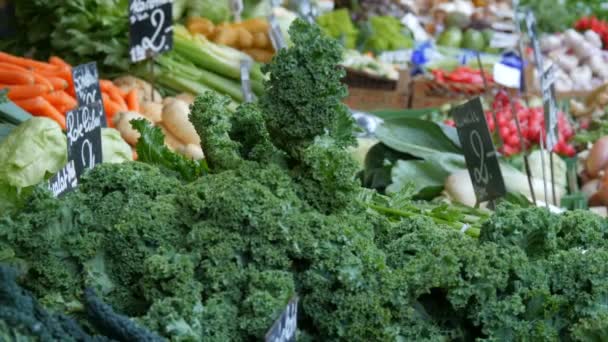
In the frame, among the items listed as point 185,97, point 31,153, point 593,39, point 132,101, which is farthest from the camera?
point 593,39

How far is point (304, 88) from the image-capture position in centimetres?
155

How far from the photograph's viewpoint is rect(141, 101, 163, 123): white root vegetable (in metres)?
3.70

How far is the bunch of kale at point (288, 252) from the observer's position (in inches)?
57.2

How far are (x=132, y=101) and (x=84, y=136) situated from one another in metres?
1.67

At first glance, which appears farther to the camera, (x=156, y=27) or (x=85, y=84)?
(x=156, y=27)

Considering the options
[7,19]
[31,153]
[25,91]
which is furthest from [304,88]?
[7,19]

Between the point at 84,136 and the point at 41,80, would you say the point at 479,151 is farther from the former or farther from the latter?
the point at 41,80

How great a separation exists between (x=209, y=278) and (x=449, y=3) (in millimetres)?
7729

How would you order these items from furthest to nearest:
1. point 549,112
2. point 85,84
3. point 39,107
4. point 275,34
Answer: point 275,34, point 39,107, point 549,112, point 85,84

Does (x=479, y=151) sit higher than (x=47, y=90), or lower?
higher

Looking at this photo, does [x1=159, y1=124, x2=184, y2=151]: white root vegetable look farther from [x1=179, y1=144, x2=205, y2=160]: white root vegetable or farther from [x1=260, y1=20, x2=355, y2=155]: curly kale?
[x1=260, y1=20, x2=355, y2=155]: curly kale

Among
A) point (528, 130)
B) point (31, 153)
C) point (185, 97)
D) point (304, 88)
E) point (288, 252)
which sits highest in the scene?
point (304, 88)

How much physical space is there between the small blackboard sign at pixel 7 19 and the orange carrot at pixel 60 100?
118 centimetres

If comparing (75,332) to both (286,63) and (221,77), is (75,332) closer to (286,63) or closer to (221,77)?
(286,63)
